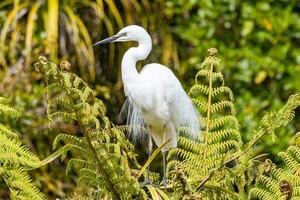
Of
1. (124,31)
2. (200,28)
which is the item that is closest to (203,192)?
(124,31)

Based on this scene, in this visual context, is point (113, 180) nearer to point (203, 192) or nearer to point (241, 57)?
point (203, 192)

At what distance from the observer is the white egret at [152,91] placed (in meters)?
2.77

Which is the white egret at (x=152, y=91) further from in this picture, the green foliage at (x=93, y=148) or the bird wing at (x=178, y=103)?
the green foliage at (x=93, y=148)

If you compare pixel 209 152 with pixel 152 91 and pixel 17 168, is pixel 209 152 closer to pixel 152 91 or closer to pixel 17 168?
pixel 17 168

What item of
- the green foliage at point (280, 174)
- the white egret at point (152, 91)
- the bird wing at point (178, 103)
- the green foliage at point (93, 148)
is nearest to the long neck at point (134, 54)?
the white egret at point (152, 91)

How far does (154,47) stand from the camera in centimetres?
454

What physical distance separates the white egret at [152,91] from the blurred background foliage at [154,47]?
3.60ft

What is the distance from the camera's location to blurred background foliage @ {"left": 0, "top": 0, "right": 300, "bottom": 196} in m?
4.16

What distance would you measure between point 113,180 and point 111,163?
3 centimetres

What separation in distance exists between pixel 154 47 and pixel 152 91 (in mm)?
1649

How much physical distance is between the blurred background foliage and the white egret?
1.10m

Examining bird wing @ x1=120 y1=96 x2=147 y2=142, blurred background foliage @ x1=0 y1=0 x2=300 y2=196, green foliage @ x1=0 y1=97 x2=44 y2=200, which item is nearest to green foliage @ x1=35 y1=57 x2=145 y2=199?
green foliage @ x1=0 y1=97 x2=44 y2=200

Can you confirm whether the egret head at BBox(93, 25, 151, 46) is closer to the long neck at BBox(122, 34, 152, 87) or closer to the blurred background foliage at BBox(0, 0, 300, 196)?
the long neck at BBox(122, 34, 152, 87)

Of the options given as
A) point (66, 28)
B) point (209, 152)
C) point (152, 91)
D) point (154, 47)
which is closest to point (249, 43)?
point (154, 47)
